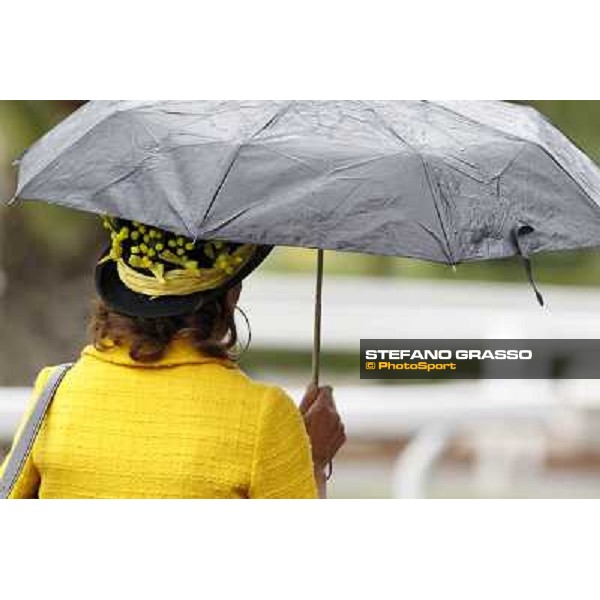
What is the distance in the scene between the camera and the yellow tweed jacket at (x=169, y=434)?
277cm

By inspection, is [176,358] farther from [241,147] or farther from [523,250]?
[523,250]

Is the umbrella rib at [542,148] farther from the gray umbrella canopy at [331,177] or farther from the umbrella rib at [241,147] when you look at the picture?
the umbrella rib at [241,147]

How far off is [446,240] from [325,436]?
74 cm

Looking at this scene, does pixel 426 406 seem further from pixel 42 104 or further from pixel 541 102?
pixel 42 104

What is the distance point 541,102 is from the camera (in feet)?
14.3

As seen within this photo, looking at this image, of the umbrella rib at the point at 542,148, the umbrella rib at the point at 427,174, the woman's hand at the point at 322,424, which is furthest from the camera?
the woman's hand at the point at 322,424

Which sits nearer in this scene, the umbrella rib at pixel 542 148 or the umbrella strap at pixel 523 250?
the umbrella strap at pixel 523 250

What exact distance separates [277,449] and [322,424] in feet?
1.77

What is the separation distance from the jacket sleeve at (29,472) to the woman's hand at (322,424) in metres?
0.65

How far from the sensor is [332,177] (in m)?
2.81

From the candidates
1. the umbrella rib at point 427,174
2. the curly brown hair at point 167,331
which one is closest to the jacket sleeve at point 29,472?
the curly brown hair at point 167,331

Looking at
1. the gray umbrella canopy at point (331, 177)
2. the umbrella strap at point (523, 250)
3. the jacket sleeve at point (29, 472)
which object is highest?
the gray umbrella canopy at point (331, 177)

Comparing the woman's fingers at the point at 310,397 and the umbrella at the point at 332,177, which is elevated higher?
the umbrella at the point at 332,177

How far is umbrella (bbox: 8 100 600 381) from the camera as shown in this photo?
2.76m
